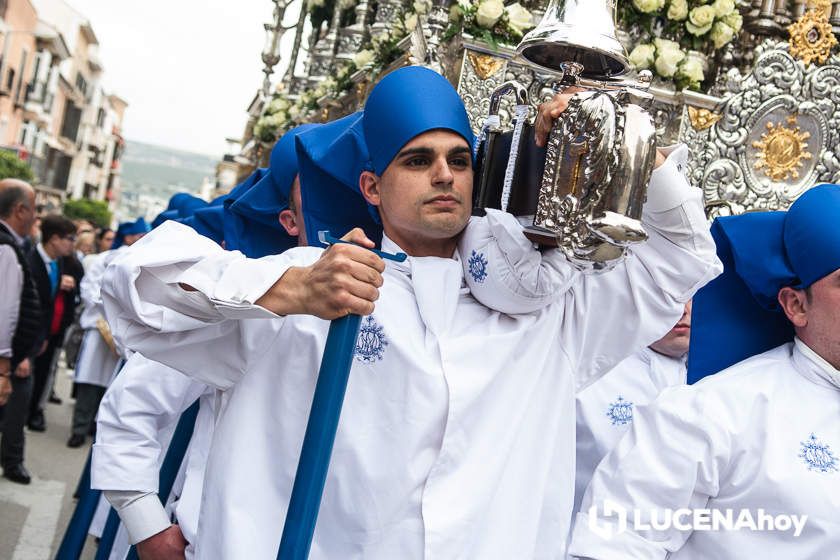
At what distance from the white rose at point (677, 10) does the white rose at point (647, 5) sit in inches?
4.7

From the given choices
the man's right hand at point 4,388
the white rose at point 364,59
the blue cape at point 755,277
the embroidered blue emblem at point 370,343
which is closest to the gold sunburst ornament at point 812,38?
the white rose at point 364,59

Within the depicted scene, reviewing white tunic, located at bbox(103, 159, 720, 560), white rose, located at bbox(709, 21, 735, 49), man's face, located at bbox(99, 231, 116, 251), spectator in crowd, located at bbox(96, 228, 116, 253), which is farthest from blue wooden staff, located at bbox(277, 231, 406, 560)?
man's face, located at bbox(99, 231, 116, 251)

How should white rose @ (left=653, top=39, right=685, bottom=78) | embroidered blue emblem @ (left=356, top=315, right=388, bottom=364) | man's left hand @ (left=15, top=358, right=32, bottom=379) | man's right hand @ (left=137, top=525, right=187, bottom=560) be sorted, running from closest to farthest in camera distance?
embroidered blue emblem @ (left=356, top=315, right=388, bottom=364)
man's right hand @ (left=137, top=525, right=187, bottom=560)
white rose @ (left=653, top=39, right=685, bottom=78)
man's left hand @ (left=15, top=358, right=32, bottom=379)

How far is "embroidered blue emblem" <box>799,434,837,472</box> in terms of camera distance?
2.76m

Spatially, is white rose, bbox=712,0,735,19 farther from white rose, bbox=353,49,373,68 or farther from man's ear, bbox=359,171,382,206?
man's ear, bbox=359,171,382,206

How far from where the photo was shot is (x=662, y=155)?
98.7 inches

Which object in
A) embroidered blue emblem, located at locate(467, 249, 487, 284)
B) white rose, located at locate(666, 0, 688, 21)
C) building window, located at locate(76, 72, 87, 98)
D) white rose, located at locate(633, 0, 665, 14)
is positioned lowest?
embroidered blue emblem, located at locate(467, 249, 487, 284)

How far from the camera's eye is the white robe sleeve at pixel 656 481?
2707mm

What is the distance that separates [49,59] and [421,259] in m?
57.8

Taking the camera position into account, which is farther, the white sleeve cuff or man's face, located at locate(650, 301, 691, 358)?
man's face, located at locate(650, 301, 691, 358)

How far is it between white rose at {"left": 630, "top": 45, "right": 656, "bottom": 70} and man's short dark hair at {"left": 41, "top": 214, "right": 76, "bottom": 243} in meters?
5.55

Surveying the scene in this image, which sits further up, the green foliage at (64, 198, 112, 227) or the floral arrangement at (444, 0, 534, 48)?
the floral arrangement at (444, 0, 534, 48)

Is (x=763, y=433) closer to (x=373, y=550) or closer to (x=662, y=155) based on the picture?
(x=662, y=155)

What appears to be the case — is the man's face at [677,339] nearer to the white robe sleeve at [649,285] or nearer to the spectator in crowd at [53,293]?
the white robe sleeve at [649,285]
